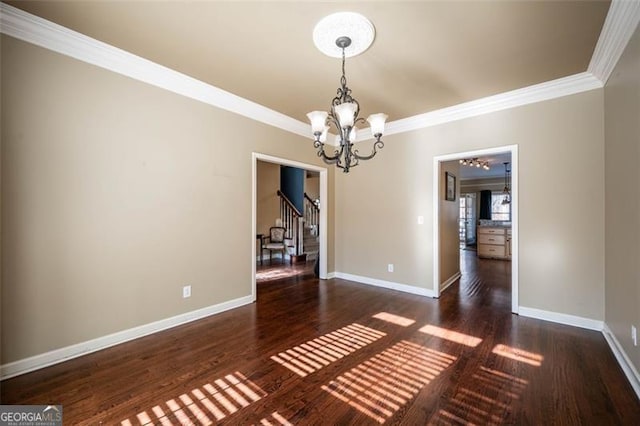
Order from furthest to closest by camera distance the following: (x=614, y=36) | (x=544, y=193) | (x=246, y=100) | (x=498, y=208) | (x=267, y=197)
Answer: (x=498, y=208), (x=267, y=197), (x=246, y=100), (x=544, y=193), (x=614, y=36)

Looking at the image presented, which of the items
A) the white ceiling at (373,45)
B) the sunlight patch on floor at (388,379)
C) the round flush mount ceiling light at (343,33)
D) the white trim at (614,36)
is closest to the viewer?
the sunlight patch on floor at (388,379)

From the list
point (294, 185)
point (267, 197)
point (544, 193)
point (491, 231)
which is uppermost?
point (294, 185)

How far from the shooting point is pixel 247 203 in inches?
143

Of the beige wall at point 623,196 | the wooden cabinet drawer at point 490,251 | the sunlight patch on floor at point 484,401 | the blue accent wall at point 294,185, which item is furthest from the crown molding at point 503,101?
the wooden cabinet drawer at point 490,251

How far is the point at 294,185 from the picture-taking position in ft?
27.2

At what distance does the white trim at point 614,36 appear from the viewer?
6.09 ft

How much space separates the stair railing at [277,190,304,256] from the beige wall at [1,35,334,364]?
11.3ft

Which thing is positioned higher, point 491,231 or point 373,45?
point 373,45

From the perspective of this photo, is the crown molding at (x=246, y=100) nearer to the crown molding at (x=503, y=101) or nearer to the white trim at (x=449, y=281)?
the crown molding at (x=503, y=101)

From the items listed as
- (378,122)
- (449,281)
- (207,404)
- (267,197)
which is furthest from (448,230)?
(267,197)

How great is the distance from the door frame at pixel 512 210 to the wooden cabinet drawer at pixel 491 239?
4.29 m

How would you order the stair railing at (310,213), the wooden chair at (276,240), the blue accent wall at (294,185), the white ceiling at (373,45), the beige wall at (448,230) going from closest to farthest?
1. the white ceiling at (373,45)
2. the beige wall at (448,230)
3. the wooden chair at (276,240)
4. the stair railing at (310,213)
5. the blue accent wall at (294,185)

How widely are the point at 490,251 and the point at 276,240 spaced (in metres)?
5.69

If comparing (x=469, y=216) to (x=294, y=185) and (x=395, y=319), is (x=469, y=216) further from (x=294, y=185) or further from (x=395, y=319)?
(x=395, y=319)
